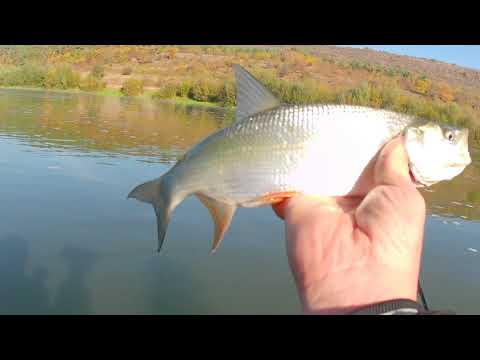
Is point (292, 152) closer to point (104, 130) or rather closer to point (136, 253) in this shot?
point (136, 253)

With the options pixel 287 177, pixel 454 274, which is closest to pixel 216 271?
pixel 454 274

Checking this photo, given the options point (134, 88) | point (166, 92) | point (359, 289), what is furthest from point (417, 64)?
point (359, 289)

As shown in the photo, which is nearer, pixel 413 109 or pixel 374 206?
pixel 374 206

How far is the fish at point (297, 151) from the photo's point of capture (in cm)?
237

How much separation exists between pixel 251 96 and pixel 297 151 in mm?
447

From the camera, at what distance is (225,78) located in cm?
4375

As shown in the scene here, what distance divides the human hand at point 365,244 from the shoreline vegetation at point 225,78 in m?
17.9

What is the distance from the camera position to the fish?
2.37 metres

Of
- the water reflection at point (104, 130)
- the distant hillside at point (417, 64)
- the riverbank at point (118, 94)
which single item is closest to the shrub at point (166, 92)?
the riverbank at point (118, 94)

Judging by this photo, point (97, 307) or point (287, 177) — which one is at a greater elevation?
point (287, 177)

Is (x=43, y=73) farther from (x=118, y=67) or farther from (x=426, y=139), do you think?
(x=426, y=139)

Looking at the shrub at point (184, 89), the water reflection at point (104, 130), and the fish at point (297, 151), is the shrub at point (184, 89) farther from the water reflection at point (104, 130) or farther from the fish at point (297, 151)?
the fish at point (297, 151)

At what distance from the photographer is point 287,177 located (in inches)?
96.2
